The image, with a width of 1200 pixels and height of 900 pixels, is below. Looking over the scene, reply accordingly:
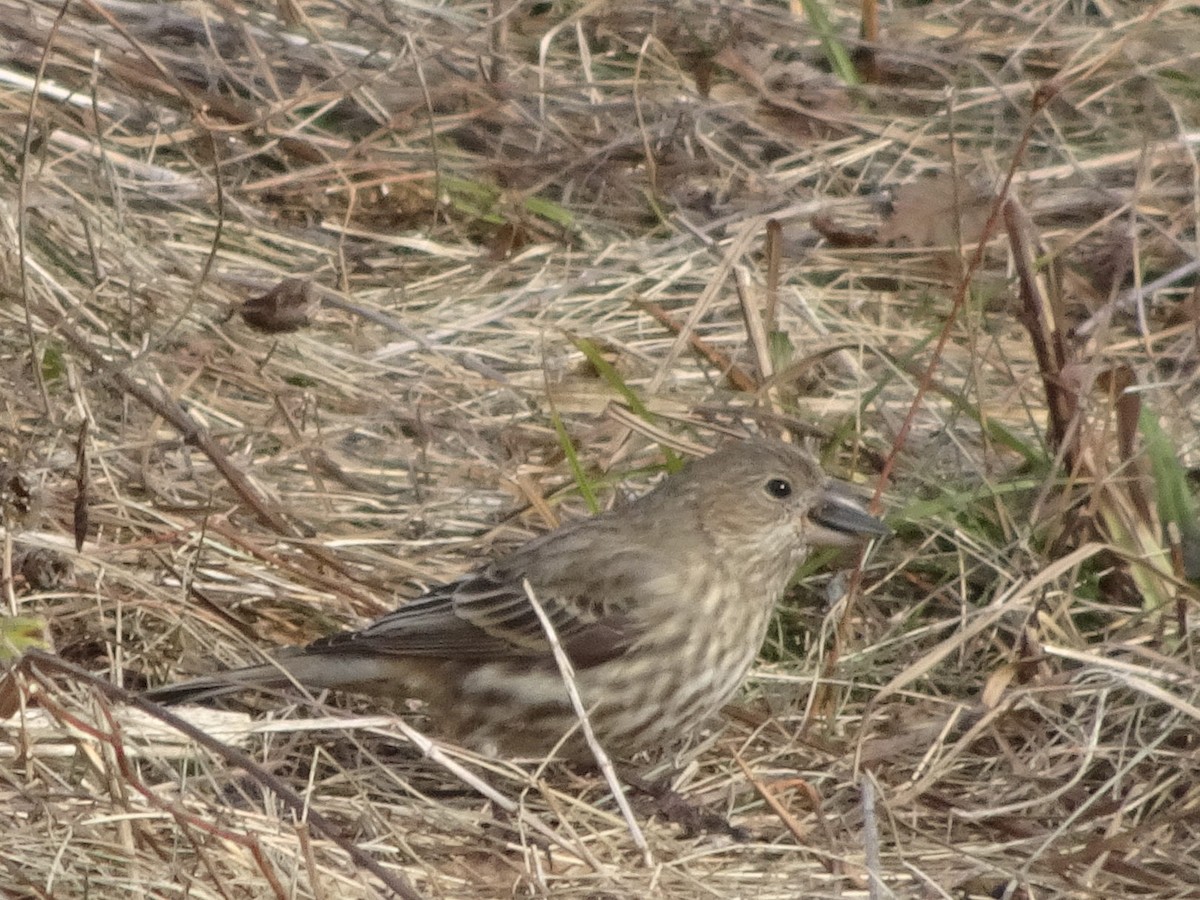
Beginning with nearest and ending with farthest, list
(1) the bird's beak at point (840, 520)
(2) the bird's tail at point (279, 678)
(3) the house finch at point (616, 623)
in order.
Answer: (2) the bird's tail at point (279, 678) → (3) the house finch at point (616, 623) → (1) the bird's beak at point (840, 520)

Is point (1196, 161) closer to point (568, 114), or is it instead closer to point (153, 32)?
→ point (568, 114)

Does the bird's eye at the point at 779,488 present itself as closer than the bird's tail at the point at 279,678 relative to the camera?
No

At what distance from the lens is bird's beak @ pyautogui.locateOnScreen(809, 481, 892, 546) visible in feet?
16.5

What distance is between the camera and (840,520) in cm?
511

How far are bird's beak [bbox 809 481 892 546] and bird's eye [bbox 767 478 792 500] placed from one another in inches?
3.1

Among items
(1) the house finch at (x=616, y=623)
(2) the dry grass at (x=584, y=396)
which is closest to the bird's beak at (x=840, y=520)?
(1) the house finch at (x=616, y=623)

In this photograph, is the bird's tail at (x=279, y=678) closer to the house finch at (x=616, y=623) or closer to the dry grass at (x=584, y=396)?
the house finch at (x=616, y=623)

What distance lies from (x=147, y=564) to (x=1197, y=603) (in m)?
2.64

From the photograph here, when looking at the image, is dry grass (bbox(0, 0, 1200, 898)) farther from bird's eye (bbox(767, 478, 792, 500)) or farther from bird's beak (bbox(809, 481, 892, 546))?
bird's eye (bbox(767, 478, 792, 500))

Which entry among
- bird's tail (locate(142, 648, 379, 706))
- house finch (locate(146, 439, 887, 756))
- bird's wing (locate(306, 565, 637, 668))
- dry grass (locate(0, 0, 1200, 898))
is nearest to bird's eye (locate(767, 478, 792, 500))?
house finch (locate(146, 439, 887, 756))

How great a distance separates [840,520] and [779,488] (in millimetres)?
188

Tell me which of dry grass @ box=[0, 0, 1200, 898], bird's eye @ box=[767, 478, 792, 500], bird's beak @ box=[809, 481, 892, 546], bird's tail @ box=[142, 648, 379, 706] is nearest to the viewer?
Result: dry grass @ box=[0, 0, 1200, 898]

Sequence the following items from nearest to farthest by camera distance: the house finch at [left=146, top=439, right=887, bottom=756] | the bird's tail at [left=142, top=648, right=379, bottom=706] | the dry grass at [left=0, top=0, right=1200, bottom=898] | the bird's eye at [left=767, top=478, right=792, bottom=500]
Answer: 1. the dry grass at [left=0, top=0, right=1200, bottom=898]
2. the bird's tail at [left=142, top=648, right=379, bottom=706]
3. the house finch at [left=146, top=439, right=887, bottom=756]
4. the bird's eye at [left=767, top=478, right=792, bottom=500]

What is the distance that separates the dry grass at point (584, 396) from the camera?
4.28 m
